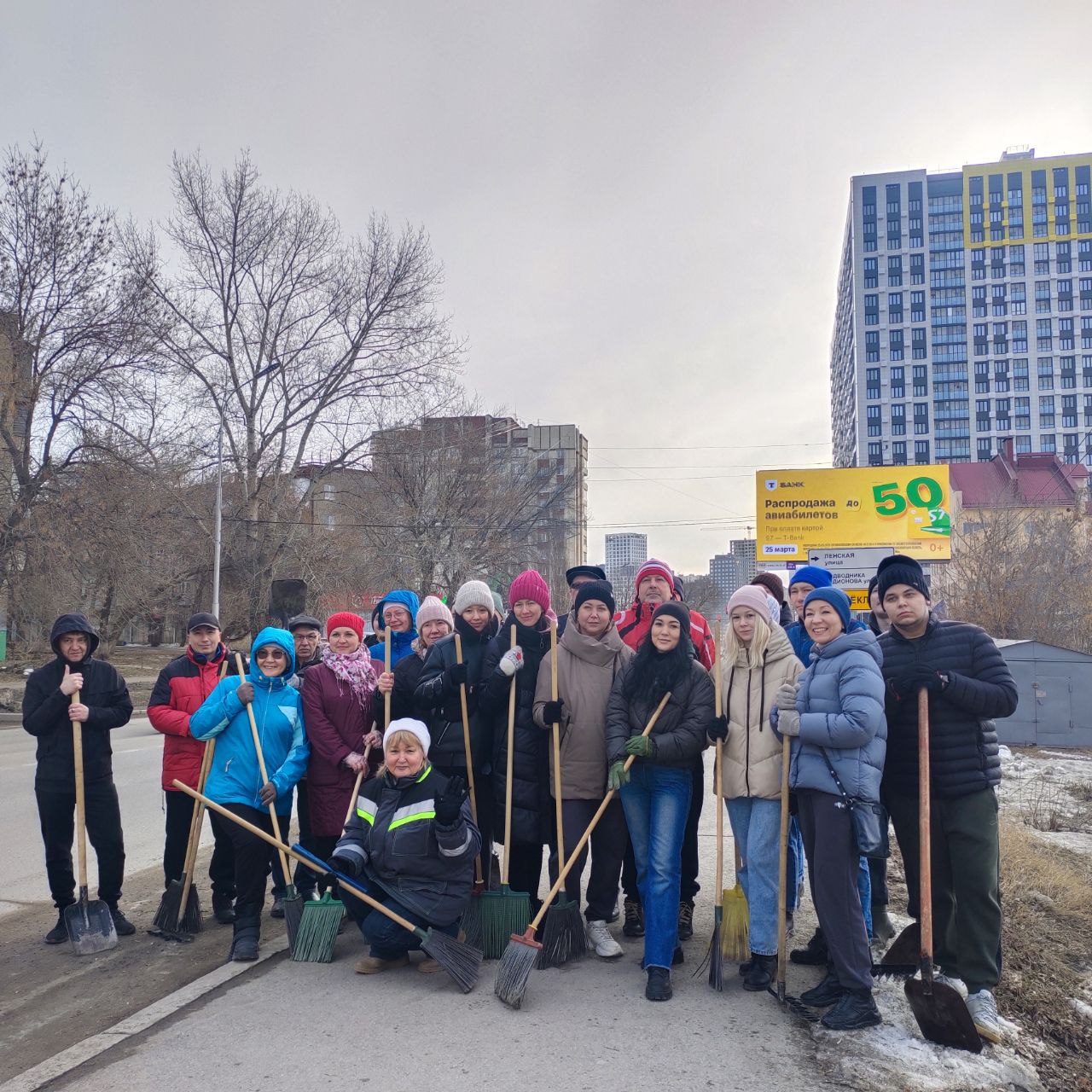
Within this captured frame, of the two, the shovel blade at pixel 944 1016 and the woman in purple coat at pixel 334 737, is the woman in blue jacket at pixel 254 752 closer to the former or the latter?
the woman in purple coat at pixel 334 737

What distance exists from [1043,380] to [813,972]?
127 meters

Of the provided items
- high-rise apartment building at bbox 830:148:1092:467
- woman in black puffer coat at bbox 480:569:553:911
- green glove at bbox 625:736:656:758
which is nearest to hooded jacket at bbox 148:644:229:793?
woman in black puffer coat at bbox 480:569:553:911

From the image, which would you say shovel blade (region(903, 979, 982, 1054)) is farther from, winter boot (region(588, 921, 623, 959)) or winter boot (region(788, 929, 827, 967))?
winter boot (region(588, 921, 623, 959))

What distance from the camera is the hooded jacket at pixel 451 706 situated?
16.8 ft

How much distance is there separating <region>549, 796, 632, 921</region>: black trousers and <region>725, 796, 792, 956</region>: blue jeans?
0.72m

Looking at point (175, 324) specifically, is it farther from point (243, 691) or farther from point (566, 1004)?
point (566, 1004)

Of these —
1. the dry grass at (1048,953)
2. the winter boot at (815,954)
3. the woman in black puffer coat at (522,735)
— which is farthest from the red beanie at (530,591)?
the dry grass at (1048,953)

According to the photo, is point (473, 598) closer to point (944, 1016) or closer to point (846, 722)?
point (846, 722)

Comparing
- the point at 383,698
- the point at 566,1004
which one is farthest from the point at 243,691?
the point at 566,1004

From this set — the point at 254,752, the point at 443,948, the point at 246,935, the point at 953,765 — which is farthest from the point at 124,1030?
the point at 953,765

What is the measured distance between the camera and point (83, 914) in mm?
4992

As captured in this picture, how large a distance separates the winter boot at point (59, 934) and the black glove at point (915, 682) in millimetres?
4575

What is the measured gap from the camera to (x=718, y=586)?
67.2 metres

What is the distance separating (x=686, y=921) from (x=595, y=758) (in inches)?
46.5
